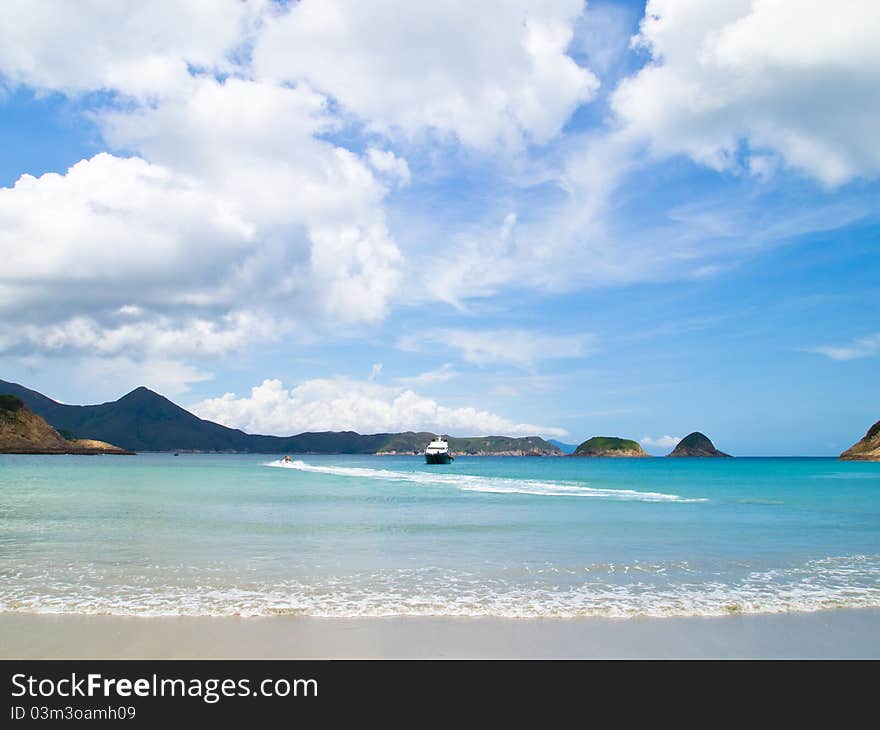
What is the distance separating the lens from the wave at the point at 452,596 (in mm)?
10328

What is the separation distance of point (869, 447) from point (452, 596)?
16186 centimetres

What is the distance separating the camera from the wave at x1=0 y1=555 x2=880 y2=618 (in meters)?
10.3

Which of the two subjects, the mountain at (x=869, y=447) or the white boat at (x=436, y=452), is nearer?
the white boat at (x=436, y=452)

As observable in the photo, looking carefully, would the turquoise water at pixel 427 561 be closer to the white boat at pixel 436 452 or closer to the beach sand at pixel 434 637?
the beach sand at pixel 434 637

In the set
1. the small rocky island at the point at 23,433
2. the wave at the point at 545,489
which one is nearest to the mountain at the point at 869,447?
the wave at the point at 545,489

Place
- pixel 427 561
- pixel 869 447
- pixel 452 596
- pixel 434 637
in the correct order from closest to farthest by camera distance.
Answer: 1. pixel 434 637
2. pixel 452 596
3. pixel 427 561
4. pixel 869 447

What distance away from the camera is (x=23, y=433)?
162 meters

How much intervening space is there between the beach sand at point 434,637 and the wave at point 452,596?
42 cm

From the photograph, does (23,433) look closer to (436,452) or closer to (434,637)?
(436,452)

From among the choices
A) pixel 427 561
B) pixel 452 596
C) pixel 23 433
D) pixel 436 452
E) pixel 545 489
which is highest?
pixel 452 596

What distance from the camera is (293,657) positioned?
8.05 meters

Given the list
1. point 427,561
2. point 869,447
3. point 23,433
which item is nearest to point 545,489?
point 427,561
